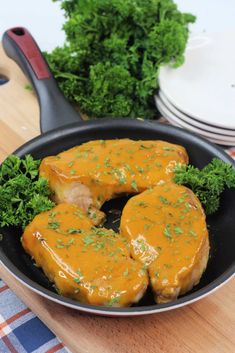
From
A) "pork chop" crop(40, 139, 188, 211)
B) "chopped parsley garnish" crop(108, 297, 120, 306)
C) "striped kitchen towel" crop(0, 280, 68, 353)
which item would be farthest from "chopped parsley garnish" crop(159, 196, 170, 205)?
"striped kitchen towel" crop(0, 280, 68, 353)

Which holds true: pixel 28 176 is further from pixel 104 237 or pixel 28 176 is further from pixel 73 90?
pixel 73 90

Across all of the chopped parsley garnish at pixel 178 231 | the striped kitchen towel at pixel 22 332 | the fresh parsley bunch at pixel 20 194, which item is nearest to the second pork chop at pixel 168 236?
the chopped parsley garnish at pixel 178 231

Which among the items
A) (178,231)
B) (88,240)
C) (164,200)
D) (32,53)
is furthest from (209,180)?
(32,53)

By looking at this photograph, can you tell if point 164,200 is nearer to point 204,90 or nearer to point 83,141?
point 83,141

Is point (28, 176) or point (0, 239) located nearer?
point (0, 239)

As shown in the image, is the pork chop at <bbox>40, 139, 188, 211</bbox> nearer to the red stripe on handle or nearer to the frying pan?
the frying pan

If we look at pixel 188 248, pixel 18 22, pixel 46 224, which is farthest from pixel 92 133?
pixel 18 22
